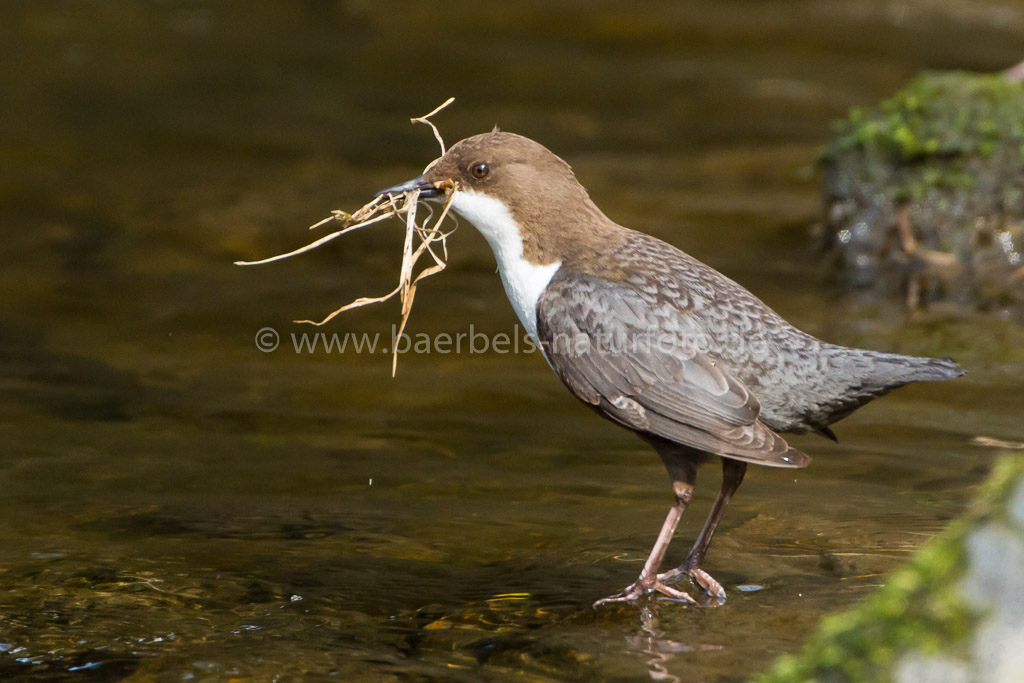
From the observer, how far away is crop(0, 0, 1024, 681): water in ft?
10.9

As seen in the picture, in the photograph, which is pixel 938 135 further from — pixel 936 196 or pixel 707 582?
pixel 707 582

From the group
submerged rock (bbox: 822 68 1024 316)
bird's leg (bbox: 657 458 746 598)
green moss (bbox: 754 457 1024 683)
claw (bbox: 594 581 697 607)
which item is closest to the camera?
green moss (bbox: 754 457 1024 683)

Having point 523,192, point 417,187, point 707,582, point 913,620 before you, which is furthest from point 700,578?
point 913,620

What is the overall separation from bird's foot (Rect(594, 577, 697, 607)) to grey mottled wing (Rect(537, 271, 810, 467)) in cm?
46

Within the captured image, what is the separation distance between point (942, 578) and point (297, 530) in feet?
9.01

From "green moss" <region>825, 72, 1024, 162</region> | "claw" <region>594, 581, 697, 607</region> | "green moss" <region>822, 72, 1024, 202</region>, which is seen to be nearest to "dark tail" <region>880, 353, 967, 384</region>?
"claw" <region>594, 581, 697, 607</region>

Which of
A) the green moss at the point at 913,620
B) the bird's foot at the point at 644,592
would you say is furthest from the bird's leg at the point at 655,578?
the green moss at the point at 913,620

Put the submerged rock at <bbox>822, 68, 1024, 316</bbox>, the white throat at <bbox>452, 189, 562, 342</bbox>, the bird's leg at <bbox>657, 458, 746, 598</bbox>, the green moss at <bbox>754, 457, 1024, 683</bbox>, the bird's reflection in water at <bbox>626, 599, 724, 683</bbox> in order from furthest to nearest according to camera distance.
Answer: the submerged rock at <bbox>822, 68, 1024, 316</bbox>
the white throat at <bbox>452, 189, 562, 342</bbox>
the bird's leg at <bbox>657, 458, 746, 598</bbox>
the bird's reflection in water at <bbox>626, 599, 724, 683</bbox>
the green moss at <bbox>754, 457, 1024, 683</bbox>

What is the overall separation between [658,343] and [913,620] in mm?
1903

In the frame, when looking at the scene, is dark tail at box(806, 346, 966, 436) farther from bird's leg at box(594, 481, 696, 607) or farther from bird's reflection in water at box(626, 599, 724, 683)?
bird's reflection in water at box(626, 599, 724, 683)

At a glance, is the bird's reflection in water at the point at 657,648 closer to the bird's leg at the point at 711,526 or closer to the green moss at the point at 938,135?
the bird's leg at the point at 711,526

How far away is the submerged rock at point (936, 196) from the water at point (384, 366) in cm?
Answer: 36

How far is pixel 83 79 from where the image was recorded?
36.2ft

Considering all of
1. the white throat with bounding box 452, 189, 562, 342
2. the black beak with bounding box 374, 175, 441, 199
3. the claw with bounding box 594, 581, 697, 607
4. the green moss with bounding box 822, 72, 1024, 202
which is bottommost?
the claw with bounding box 594, 581, 697, 607
